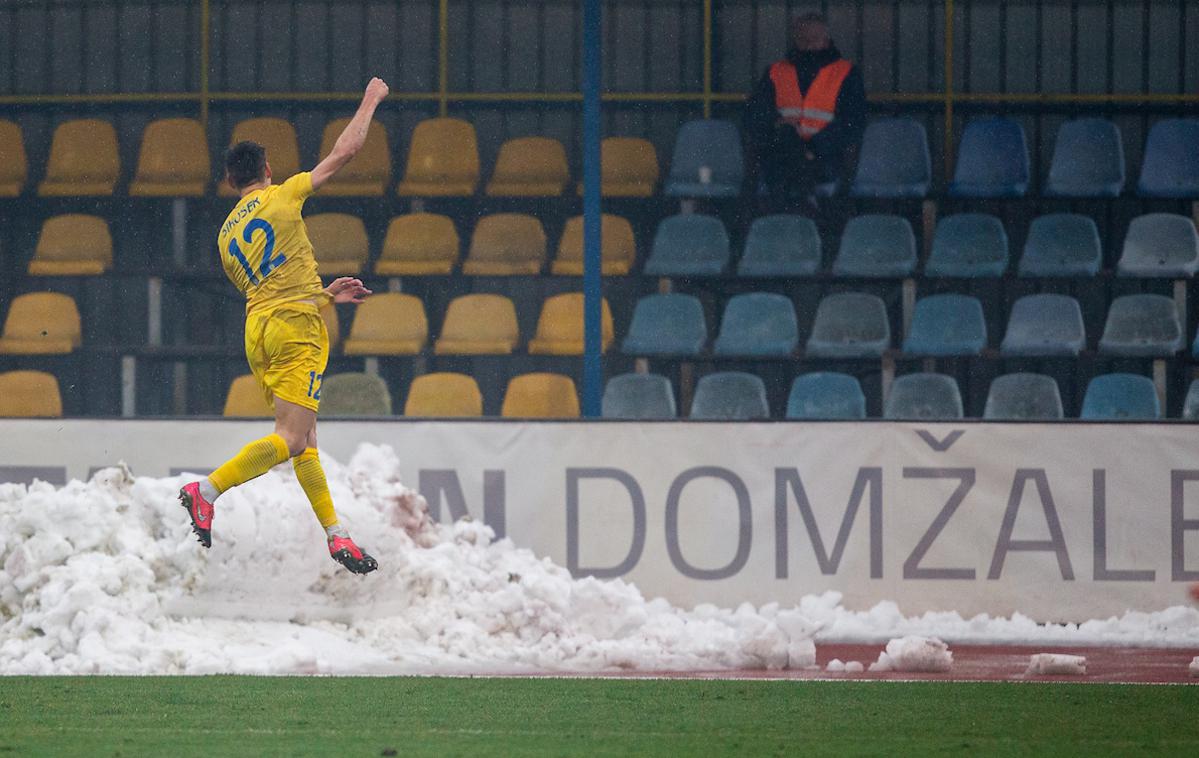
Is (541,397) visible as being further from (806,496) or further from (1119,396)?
(1119,396)

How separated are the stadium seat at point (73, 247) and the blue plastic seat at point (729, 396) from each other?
475 centimetres

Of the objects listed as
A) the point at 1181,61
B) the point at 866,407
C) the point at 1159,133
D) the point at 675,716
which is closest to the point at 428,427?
the point at 675,716

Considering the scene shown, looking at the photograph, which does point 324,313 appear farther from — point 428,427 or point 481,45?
point 428,427

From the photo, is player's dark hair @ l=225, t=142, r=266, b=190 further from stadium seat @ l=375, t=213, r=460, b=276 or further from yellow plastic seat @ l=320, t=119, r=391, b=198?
yellow plastic seat @ l=320, t=119, r=391, b=198

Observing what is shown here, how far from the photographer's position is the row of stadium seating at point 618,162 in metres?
13.4

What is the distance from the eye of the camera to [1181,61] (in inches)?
567

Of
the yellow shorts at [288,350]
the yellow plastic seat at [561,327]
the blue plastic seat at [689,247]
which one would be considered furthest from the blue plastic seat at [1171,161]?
the yellow shorts at [288,350]

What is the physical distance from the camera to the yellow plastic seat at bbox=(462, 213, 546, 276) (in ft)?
43.7

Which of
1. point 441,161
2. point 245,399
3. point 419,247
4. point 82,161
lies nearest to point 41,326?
point 82,161

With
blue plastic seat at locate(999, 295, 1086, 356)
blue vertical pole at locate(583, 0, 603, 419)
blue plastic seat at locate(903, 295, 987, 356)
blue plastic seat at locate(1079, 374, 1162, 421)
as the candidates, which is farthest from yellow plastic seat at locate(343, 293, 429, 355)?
blue plastic seat at locate(1079, 374, 1162, 421)

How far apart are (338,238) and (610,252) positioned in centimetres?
213

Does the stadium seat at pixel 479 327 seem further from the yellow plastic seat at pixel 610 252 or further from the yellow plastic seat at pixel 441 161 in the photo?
the yellow plastic seat at pixel 441 161

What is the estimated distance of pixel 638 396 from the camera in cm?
1239

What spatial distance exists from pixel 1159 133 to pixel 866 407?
321cm
